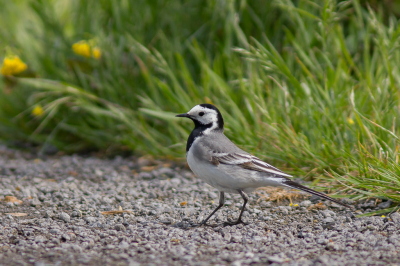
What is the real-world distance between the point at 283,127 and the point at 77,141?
302 centimetres

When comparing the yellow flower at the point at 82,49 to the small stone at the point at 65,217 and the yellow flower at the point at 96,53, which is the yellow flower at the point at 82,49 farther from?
the small stone at the point at 65,217

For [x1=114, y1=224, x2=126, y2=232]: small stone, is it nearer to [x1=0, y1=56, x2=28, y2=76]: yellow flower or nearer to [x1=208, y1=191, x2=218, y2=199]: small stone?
[x1=208, y1=191, x2=218, y2=199]: small stone

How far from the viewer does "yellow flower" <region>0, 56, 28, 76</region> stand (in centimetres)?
534

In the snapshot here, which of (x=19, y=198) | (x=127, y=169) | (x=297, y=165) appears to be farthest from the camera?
(x=127, y=169)

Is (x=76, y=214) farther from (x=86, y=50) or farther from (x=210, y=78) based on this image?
(x=86, y=50)

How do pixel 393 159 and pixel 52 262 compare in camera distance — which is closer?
pixel 52 262

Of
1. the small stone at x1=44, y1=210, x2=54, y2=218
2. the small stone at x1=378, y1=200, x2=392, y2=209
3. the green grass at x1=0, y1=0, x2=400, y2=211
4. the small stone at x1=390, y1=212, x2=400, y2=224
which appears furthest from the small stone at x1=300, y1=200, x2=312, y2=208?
the small stone at x1=44, y1=210, x2=54, y2=218

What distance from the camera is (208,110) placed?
3496mm

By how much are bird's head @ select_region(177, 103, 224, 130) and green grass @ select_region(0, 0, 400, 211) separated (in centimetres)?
62

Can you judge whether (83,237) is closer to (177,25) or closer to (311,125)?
(311,125)

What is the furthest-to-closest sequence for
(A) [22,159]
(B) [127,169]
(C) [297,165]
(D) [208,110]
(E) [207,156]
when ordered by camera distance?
1. (A) [22,159]
2. (B) [127,169]
3. (C) [297,165]
4. (D) [208,110]
5. (E) [207,156]

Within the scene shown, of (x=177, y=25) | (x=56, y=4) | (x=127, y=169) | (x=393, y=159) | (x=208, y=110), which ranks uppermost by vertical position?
(x=56, y=4)

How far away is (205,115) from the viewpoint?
3.50 m

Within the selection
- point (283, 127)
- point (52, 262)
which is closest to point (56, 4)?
point (283, 127)
